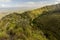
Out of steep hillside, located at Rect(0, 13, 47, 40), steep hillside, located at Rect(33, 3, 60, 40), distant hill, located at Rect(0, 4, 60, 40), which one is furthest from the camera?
steep hillside, located at Rect(33, 3, 60, 40)

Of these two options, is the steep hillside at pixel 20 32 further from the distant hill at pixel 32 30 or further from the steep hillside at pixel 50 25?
the steep hillside at pixel 50 25

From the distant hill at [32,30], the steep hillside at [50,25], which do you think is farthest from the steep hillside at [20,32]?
the steep hillside at [50,25]

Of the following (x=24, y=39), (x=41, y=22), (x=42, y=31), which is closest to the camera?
(x=24, y=39)

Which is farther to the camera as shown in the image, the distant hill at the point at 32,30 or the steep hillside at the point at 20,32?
the distant hill at the point at 32,30

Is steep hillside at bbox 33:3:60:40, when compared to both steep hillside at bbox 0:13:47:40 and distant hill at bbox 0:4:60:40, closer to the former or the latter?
distant hill at bbox 0:4:60:40

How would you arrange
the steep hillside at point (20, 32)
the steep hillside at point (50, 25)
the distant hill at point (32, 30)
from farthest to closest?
the steep hillside at point (50, 25) < the distant hill at point (32, 30) < the steep hillside at point (20, 32)

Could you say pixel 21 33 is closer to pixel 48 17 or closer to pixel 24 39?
pixel 24 39

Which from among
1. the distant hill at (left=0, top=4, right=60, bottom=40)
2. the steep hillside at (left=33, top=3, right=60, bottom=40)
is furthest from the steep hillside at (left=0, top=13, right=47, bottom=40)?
the steep hillside at (left=33, top=3, right=60, bottom=40)

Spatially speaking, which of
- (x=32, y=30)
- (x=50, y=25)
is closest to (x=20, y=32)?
(x=32, y=30)

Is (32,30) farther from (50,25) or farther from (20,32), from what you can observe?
(50,25)

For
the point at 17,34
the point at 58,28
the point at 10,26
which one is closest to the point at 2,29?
the point at 10,26

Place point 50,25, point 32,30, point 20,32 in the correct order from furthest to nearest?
point 50,25, point 32,30, point 20,32
